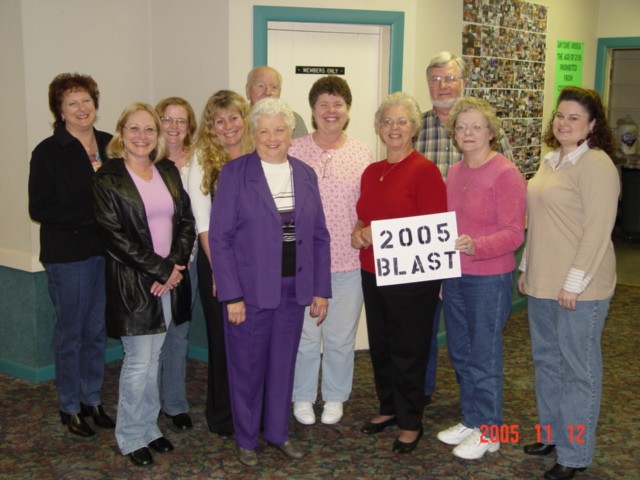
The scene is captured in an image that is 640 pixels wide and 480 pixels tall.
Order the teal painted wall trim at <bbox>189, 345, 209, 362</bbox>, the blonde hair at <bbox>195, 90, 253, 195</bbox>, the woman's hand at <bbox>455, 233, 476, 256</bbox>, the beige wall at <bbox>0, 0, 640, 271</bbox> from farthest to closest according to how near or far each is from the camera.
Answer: the teal painted wall trim at <bbox>189, 345, 209, 362</bbox> → the beige wall at <bbox>0, 0, 640, 271</bbox> → the blonde hair at <bbox>195, 90, 253, 195</bbox> → the woman's hand at <bbox>455, 233, 476, 256</bbox>

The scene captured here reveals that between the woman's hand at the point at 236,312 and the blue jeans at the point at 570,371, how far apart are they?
4.18 feet

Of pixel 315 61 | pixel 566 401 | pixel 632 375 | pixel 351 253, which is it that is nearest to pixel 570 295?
pixel 566 401

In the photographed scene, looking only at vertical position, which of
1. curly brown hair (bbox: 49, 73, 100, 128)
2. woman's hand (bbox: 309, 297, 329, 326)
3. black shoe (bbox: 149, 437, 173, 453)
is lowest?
black shoe (bbox: 149, 437, 173, 453)

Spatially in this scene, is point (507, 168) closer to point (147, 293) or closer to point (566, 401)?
point (566, 401)

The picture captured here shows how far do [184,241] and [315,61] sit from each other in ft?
6.32

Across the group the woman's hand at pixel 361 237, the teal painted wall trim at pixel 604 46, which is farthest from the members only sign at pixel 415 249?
the teal painted wall trim at pixel 604 46

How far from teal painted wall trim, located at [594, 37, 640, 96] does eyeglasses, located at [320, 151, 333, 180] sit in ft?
14.9

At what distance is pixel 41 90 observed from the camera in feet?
13.2

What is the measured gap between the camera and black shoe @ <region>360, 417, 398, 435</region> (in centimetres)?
355

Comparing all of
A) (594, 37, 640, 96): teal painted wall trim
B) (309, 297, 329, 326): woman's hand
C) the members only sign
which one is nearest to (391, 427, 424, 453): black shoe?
(309, 297, 329, 326): woman's hand

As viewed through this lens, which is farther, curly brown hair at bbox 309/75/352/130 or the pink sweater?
curly brown hair at bbox 309/75/352/130

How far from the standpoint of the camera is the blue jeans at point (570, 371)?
2918mm

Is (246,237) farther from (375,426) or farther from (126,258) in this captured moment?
(375,426)
